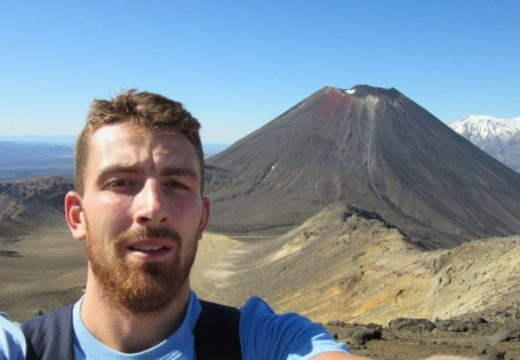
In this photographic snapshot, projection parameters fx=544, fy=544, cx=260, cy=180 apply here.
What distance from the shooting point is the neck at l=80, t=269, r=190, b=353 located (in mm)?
2404

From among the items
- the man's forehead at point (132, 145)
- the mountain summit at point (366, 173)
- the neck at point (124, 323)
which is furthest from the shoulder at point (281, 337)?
the mountain summit at point (366, 173)

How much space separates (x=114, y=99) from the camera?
2.67 metres

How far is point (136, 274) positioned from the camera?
2.39 metres

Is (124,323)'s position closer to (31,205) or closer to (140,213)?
(140,213)

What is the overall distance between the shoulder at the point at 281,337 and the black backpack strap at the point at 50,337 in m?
0.74

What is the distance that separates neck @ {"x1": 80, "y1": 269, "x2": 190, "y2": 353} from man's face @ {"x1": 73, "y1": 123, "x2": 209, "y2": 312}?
41 millimetres

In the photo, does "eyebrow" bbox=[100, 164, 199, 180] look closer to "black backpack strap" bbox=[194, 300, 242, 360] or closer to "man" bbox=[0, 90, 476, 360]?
"man" bbox=[0, 90, 476, 360]

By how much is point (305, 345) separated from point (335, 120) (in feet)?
327

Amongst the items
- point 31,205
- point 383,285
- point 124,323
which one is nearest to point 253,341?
point 124,323

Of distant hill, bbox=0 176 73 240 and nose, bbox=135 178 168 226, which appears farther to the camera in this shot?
distant hill, bbox=0 176 73 240

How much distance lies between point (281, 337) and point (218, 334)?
28cm

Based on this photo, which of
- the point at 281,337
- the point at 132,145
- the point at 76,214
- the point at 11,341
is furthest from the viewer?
the point at 76,214

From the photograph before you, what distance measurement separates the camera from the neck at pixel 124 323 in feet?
7.89

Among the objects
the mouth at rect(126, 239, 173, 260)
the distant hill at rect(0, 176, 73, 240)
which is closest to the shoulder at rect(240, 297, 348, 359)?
the mouth at rect(126, 239, 173, 260)
